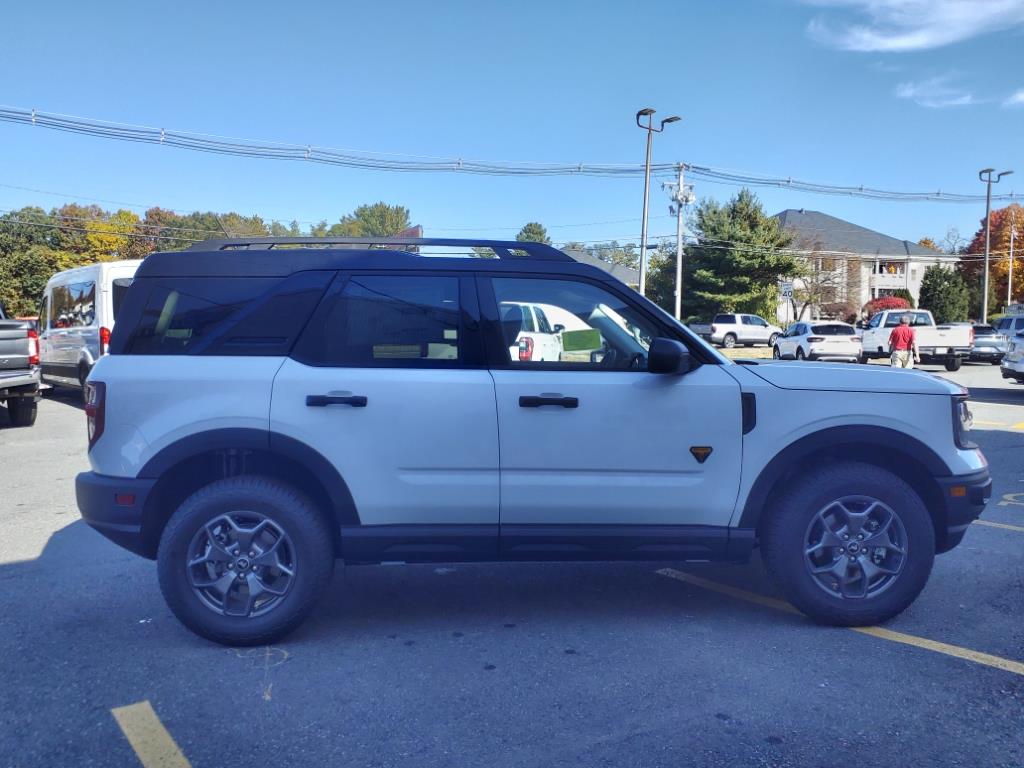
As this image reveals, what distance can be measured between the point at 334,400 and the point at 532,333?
1.04m

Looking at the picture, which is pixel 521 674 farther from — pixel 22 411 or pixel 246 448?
pixel 22 411

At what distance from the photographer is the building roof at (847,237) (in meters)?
69.9

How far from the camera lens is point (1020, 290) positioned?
66.2 meters

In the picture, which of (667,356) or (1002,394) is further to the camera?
(1002,394)

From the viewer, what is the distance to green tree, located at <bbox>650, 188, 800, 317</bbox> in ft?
162

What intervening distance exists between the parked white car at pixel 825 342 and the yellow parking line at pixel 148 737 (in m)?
26.8

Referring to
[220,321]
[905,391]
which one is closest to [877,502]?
[905,391]

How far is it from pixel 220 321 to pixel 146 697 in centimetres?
176

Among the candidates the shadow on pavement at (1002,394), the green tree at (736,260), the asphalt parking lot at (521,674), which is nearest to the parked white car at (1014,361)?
the shadow on pavement at (1002,394)

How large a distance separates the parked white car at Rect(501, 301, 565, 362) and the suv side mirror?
19.3 inches

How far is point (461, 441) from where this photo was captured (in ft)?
13.0


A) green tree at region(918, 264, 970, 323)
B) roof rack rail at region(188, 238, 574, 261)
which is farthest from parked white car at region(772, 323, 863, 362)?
green tree at region(918, 264, 970, 323)

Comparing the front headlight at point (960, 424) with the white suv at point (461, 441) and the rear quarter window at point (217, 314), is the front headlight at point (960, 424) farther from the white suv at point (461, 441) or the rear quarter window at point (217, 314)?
the rear quarter window at point (217, 314)

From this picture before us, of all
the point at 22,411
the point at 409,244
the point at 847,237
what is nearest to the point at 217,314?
the point at 409,244
